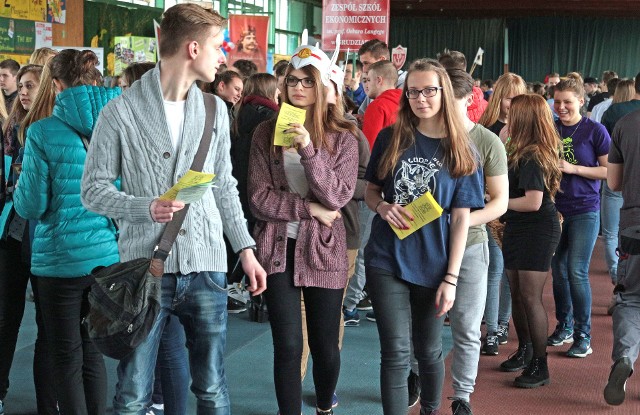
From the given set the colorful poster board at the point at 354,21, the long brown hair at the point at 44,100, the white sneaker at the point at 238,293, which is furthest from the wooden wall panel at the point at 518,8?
the long brown hair at the point at 44,100

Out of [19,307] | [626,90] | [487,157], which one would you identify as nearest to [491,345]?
[487,157]

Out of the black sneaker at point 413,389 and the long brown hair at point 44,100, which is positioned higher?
the long brown hair at point 44,100

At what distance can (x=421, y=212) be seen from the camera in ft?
12.0

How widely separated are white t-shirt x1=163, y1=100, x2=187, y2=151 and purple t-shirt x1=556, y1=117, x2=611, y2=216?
3333mm

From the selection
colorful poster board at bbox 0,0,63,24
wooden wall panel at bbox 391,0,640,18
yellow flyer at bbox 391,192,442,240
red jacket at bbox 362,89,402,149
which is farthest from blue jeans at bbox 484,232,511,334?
wooden wall panel at bbox 391,0,640,18

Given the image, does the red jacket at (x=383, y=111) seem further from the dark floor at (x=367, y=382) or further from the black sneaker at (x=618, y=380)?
the black sneaker at (x=618, y=380)

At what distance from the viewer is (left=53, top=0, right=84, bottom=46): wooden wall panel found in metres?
13.8

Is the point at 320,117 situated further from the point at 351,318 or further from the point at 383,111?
the point at 351,318

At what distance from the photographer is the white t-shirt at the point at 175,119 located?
2926 millimetres

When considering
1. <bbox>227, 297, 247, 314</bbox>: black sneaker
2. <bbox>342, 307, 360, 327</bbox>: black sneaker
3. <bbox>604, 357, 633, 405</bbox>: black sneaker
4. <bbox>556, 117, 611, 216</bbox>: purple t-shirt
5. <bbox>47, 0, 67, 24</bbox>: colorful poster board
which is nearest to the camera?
<bbox>604, 357, 633, 405</bbox>: black sneaker

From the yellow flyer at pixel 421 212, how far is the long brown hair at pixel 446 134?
9.1 inches

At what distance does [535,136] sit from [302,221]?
5.76 ft

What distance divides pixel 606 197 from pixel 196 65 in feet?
19.4

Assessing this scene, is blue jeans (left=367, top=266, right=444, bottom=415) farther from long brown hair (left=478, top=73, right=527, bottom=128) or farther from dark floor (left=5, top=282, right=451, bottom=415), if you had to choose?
long brown hair (left=478, top=73, right=527, bottom=128)
